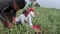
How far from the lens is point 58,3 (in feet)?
24.0

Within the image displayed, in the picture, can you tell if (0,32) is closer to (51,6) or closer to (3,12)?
(3,12)

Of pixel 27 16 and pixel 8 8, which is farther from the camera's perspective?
pixel 27 16

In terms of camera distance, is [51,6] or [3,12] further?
[51,6]

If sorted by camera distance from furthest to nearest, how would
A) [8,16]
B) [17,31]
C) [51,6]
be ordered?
[51,6], [8,16], [17,31]

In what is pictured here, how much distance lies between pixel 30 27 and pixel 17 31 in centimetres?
18

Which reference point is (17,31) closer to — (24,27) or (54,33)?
(24,27)

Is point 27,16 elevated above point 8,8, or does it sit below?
below

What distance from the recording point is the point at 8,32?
2.67m

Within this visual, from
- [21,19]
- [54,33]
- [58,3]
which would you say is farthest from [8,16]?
[58,3]

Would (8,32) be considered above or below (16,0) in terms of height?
below

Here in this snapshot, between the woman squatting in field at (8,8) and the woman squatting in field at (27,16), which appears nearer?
the woman squatting in field at (8,8)

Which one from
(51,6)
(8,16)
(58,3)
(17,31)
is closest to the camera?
(17,31)

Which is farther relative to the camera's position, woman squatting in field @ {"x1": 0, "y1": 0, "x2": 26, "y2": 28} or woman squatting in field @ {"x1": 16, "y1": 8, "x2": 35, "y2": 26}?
woman squatting in field @ {"x1": 16, "y1": 8, "x2": 35, "y2": 26}

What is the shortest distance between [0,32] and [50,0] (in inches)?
202
